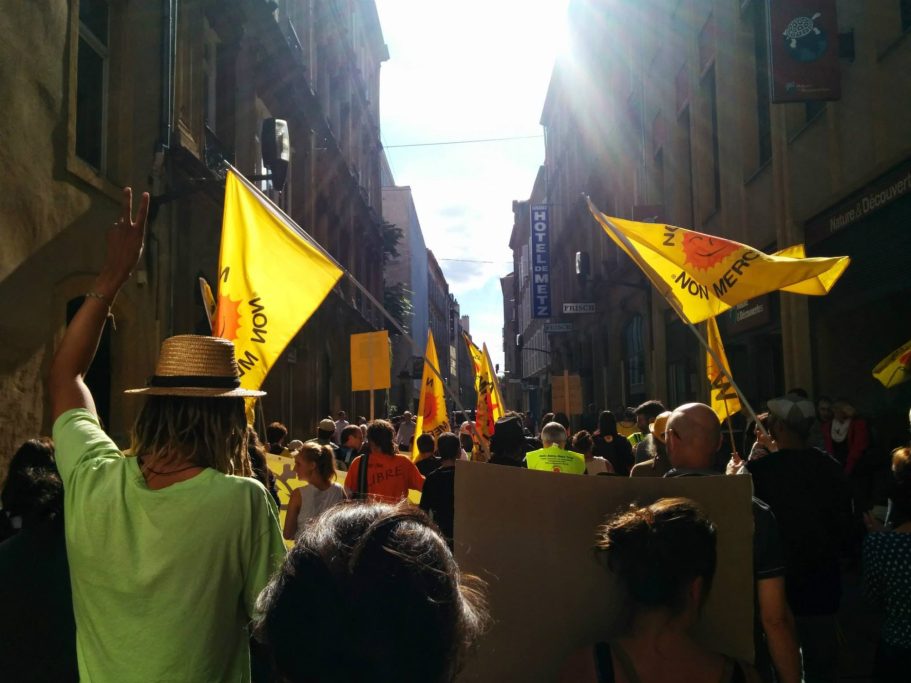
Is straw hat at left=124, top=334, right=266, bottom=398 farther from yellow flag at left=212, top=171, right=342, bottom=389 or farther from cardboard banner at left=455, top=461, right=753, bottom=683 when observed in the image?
yellow flag at left=212, top=171, right=342, bottom=389

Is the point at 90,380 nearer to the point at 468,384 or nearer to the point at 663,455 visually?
the point at 663,455

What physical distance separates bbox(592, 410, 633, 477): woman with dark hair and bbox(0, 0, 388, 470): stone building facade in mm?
5432

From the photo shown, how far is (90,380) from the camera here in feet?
34.5

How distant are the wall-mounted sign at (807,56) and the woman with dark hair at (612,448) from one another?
12.8 feet

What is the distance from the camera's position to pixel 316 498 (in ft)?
19.5

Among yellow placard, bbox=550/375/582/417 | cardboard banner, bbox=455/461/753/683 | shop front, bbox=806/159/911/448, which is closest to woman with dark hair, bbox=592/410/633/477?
shop front, bbox=806/159/911/448

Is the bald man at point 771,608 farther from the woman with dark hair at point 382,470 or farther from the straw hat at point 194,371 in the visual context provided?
the woman with dark hair at point 382,470

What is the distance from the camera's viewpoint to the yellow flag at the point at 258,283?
4.36 metres

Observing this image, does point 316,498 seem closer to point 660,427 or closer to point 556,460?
point 556,460

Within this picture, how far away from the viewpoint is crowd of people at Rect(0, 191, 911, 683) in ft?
4.26

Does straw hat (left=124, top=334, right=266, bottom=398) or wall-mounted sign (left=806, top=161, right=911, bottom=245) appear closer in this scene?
straw hat (left=124, top=334, right=266, bottom=398)

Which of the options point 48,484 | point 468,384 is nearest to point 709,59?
point 48,484

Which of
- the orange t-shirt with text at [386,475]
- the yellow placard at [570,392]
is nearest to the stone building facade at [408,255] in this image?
Result: the yellow placard at [570,392]

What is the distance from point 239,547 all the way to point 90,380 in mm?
9230
